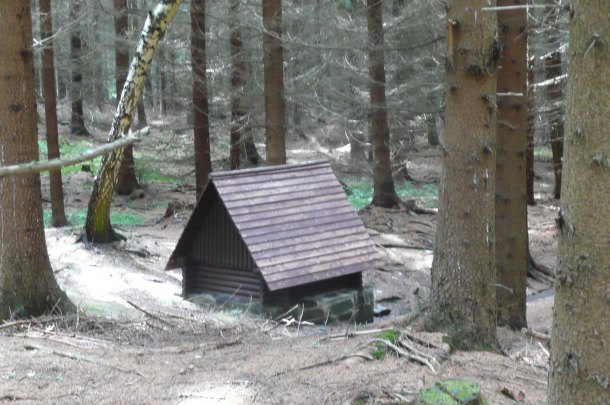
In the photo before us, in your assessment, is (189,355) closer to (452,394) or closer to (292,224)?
(452,394)

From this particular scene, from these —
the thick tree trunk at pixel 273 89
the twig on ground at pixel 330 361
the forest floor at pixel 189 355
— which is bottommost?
the forest floor at pixel 189 355

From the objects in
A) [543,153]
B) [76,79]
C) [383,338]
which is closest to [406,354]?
[383,338]

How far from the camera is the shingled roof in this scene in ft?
36.8

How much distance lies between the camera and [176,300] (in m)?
12.0

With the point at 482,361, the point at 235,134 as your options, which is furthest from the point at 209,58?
the point at 482,361

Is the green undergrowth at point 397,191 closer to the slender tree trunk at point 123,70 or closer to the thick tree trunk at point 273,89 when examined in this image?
the thick tree trunk at point 273,89

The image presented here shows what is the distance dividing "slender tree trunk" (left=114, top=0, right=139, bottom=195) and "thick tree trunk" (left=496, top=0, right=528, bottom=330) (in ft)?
33.3

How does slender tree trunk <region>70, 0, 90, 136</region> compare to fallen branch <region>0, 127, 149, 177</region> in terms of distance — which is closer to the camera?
fallen branch <region>0, 127, 149, 177</region>

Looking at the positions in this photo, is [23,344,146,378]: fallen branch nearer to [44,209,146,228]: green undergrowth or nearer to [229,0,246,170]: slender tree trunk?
[44,209,146,228]: green undergrowth

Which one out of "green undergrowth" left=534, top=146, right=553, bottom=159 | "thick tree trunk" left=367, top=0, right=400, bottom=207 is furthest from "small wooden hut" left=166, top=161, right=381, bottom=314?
"green undergrowth" left=534, top=146, right=553, bottom=159

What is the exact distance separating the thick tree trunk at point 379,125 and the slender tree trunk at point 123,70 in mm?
6201

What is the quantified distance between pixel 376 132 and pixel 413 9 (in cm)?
345

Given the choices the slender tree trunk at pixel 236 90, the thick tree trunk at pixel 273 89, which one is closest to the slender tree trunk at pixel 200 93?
the slender tree trunk at pixel 236 90

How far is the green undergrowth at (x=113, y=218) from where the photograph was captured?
19403 mm
